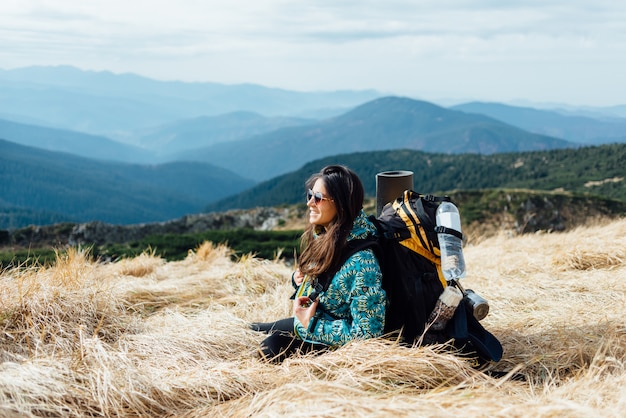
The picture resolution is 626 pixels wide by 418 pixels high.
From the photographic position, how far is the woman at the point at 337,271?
365cm

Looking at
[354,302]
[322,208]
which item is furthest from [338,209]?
[354,302]

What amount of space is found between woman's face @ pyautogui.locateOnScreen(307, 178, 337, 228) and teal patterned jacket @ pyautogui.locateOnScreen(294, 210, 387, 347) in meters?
0.18

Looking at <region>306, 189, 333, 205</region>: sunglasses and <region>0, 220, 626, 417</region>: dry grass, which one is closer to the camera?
<region>0, 220, 626, 417</region>: dry grass

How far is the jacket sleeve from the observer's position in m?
3.62

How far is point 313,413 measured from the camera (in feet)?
8.61

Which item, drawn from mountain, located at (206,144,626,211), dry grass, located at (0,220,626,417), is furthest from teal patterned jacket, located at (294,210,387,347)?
mountain, located at (206,144,626,211)

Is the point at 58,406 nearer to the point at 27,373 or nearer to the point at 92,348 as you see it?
the point at 27,373

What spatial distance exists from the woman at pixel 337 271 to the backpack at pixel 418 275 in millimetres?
108

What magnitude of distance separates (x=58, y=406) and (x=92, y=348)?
0.85 m

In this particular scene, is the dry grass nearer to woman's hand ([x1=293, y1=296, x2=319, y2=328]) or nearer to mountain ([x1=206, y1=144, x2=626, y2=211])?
woman's hand ([x1=293, y1=296, x2=319, y2=328])

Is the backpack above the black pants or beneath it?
above

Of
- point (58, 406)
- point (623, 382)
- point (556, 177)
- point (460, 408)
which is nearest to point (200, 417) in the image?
point (58, 406)

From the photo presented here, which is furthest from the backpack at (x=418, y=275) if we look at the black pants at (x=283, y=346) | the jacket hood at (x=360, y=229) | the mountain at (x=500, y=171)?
the mountain at (x=500, y=171)

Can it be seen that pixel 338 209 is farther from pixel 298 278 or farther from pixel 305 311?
pixel 305 311
